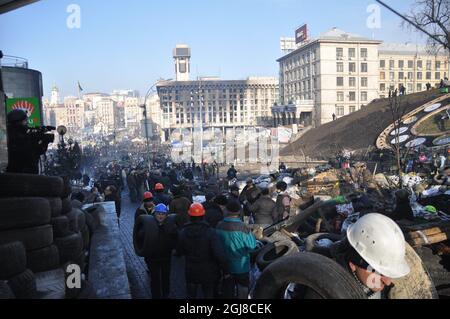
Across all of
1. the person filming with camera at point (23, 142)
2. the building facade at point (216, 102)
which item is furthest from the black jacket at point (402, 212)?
the building facade at point (216, 102)

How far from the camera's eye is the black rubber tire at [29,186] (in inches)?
170

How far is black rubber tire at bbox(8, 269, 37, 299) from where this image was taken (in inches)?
143

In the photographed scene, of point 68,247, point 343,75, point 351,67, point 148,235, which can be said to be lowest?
point 148,235

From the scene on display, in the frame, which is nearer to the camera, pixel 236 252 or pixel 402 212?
pixel 236 252

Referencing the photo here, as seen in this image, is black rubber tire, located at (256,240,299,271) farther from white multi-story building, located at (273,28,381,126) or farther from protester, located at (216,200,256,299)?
white multi-story building, located at (273,28,381,126)

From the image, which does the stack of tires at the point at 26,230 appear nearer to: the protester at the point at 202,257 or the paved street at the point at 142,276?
the protester at the point at 202,257

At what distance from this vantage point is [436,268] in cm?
593

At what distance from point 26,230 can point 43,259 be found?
397 mm

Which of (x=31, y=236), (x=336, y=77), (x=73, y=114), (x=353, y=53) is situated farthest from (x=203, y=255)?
A: (x=73, y=114)

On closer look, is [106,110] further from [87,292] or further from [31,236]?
[87,292]

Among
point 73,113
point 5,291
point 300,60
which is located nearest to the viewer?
point 5,291

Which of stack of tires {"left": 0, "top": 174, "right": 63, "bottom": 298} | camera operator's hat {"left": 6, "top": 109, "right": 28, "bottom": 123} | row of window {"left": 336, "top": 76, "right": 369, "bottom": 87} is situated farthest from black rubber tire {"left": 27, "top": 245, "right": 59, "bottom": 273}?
row of window {"left": 336, "top": 76, "right": 369, "bottom": 87}
